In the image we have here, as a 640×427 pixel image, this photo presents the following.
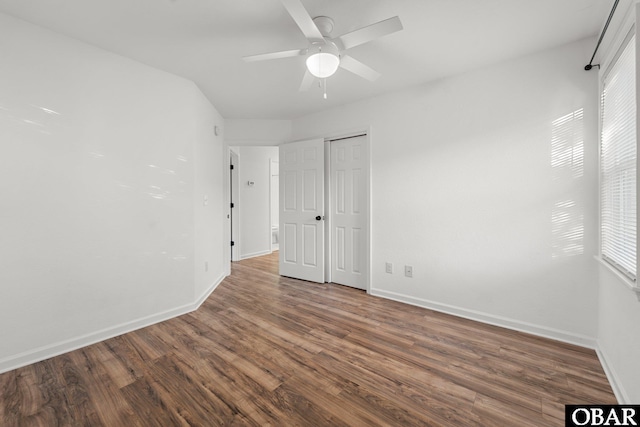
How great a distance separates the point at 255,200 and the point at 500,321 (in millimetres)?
4688

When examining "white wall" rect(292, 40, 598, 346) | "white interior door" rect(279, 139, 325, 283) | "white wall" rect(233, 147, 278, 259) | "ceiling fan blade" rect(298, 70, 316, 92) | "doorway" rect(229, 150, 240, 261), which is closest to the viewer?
"ceiling fan blade" rect(298, 70, 316, 92)

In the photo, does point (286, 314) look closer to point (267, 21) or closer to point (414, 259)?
point (414, 259)

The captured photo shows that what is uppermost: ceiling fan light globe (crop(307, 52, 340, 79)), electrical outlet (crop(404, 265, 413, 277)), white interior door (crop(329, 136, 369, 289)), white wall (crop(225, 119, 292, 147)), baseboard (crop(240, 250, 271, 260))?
white wall (crop(225, 119, 292, 147))

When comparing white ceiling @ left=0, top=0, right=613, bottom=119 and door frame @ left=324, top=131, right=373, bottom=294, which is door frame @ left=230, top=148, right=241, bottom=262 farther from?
white ceiling @ left=0, top=0, right=613, bottom=119

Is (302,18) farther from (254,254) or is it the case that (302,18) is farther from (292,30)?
(254,254)

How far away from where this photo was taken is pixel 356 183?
3650 millimetres

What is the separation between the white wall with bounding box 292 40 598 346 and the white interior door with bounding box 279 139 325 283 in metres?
0.85

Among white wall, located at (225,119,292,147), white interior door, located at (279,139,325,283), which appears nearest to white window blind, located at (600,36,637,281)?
white interior door, located at (279,139,325,283)

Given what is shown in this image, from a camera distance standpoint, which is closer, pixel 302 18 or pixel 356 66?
pixel 302 18

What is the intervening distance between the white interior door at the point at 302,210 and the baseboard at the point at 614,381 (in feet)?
9.20

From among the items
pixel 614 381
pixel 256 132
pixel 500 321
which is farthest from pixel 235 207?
pixel 614 381

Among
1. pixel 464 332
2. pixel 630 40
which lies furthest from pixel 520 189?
pixel 464 332

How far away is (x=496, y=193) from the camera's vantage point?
2555mm

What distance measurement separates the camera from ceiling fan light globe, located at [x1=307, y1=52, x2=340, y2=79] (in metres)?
1.77
